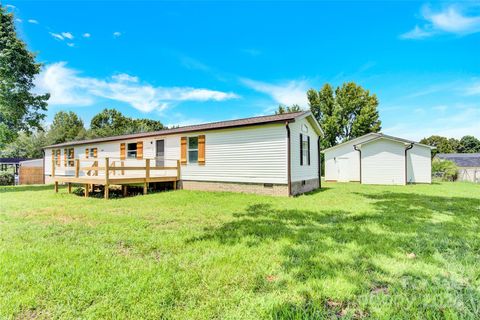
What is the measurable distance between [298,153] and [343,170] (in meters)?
10.7

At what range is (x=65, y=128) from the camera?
38438 millimetres

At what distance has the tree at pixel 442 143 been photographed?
169 feet

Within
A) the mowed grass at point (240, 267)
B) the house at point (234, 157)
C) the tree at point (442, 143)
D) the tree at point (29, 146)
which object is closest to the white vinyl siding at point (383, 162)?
the house at point (234, 157)

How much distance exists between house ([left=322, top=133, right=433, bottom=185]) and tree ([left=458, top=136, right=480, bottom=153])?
52.0m

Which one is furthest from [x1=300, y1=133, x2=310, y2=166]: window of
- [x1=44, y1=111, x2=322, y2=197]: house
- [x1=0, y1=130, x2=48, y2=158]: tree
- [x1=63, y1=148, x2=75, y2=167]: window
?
[x1=0, y1=130, x2=48, y2=158]: tree

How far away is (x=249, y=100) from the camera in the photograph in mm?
25766

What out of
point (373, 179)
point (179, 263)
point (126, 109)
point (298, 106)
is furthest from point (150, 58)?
point (126, 109)

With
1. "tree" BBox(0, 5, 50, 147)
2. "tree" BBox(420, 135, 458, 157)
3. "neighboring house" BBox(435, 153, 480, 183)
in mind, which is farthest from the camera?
"tree" BBox(420, 135, 458, 157)

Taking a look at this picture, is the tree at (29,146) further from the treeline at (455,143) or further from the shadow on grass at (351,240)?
the treeline at (455,143)

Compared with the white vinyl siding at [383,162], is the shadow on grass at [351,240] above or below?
below

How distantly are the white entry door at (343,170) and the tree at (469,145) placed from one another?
54.2 m

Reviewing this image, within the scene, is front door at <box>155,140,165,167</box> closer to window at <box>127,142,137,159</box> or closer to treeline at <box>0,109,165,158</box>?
window at <box>127,142,137,159</box>

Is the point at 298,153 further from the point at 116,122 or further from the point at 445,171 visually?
the point at 116,122

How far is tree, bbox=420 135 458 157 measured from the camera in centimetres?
5139
